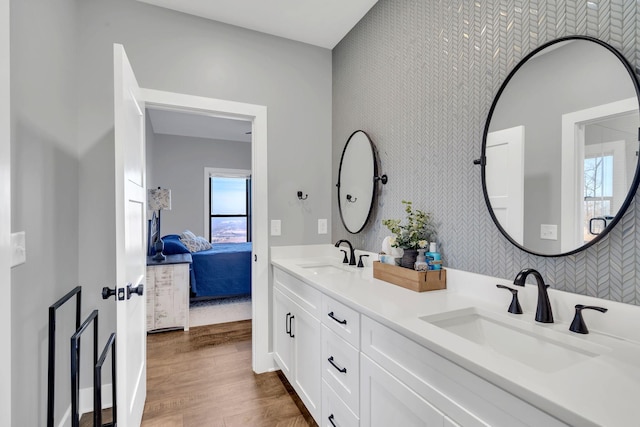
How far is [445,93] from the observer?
5.34 ft

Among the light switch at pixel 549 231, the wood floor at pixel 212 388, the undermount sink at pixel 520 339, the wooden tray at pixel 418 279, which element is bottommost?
the wood floor at pixel 212 388

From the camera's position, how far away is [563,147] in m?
1.13

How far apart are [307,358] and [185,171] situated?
5.07 meters

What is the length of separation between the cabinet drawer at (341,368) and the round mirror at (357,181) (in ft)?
3.10

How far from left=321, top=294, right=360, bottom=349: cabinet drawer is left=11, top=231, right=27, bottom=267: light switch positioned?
49.4 inches

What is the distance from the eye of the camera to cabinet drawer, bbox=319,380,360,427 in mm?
1393

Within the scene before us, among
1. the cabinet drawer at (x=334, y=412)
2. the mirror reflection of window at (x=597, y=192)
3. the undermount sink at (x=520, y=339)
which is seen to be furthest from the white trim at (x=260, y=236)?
the mirror reflection of window at (x=597, y=192)

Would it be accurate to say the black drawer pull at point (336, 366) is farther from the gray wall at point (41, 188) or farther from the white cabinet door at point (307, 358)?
the gray wall at point (41, 188)

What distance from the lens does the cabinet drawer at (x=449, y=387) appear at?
717mm

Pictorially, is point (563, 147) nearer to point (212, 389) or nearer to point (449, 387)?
point (449, 387)

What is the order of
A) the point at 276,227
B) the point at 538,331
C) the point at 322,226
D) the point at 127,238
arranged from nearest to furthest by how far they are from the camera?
the point at 538,331
the point at 127,238
the point at 276,227
the point at 322,226

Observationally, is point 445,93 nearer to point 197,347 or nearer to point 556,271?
point 556,271

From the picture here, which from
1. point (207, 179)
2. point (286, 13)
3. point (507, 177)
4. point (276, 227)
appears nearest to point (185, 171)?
point (207, 179)

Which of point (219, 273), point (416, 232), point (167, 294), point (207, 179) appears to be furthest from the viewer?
point (207, 179)
